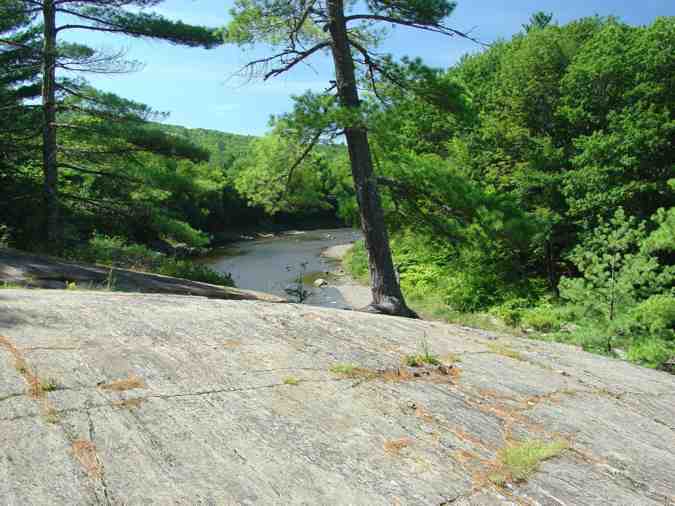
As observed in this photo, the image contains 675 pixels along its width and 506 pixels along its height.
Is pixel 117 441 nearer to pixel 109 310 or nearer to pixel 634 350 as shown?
pixel 109 310

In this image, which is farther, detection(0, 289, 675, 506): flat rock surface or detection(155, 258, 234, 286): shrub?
detection(155, 258, 234, 286): shrub

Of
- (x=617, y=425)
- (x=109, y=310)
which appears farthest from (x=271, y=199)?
(x=617, y=425)

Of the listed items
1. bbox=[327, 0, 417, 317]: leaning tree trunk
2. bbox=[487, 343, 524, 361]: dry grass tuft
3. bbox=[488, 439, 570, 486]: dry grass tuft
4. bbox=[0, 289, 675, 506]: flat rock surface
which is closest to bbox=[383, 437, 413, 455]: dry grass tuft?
bbox=[0, 289, 675, 506]: flat rock surface

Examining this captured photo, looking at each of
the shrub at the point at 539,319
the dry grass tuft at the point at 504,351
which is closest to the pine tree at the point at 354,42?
the dry grass tuft at the point at 504,351

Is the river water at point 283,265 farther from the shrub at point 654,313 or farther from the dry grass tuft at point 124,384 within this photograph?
the dry grass tuft at point 124,384

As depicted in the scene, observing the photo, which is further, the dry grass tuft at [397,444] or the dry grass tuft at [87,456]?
the dry grass tuft at [397,444]

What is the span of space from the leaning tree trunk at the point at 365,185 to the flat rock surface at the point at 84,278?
8.41 ft

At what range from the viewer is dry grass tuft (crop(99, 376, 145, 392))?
3.26 m

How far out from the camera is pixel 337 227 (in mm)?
65188

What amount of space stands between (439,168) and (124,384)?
8.86 metres

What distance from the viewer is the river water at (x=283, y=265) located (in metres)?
22.6

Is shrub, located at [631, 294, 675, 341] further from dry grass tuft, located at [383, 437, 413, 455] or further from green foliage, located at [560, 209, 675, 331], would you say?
dry grass tuft, located at [383, 437, 413, 455]

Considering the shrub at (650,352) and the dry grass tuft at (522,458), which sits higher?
the dry grass tuft at (522,458)

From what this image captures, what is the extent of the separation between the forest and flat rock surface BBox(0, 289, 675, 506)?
16.2 ft
